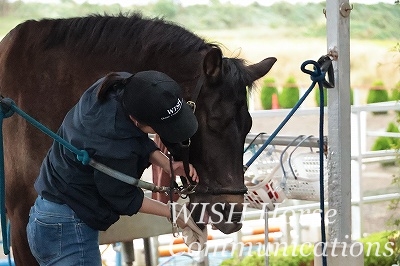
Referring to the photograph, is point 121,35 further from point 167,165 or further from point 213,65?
point 167,165

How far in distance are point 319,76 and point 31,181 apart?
1.24 meters

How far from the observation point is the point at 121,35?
9.14 ft

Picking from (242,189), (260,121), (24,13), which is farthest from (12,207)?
(260,121)

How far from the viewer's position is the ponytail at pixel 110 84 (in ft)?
6.95

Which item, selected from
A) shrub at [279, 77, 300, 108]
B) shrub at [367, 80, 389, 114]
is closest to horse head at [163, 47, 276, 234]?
shrub at [367, 80, 389, 114]

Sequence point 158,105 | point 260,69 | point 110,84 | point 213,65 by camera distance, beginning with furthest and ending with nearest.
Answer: point 260,69 → point 213,65 → point 110,84 → point 158,105

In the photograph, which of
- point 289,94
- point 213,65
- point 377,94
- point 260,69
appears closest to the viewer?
point 213,65

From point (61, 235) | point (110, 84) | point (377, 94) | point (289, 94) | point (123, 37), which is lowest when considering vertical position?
point (61, 235)

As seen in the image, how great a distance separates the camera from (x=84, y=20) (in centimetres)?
290

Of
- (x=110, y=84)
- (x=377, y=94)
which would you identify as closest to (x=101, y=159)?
(x=110, y=84)

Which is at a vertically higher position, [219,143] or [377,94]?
[377,94]

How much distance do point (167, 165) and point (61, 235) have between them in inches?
16.3

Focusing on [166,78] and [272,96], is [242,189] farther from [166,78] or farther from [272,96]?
[272,96]

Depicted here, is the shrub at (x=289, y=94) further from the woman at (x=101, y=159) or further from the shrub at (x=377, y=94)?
the woman at (x=101, y=159)
